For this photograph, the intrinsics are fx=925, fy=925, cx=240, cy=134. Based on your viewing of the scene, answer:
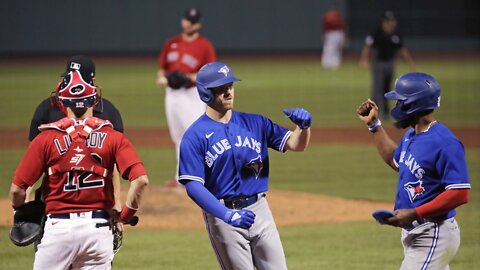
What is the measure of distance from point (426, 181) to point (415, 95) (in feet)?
1.76

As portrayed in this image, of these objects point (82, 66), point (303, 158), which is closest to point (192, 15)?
point (303, 158)

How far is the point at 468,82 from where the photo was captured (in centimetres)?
3225

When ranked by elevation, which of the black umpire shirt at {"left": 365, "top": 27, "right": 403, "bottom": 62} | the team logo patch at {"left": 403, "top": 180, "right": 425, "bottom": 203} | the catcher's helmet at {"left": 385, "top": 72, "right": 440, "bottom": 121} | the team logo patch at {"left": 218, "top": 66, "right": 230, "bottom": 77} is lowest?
the black umpire shirt at {"left": 365, "top": 27, "right": 403, "bottom": 62}

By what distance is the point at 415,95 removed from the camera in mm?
5734

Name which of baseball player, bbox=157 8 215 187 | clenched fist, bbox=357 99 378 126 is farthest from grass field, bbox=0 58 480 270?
clenched fist, bbox=357 99 378 126

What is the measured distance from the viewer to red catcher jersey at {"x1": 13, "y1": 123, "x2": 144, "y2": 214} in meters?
5.62

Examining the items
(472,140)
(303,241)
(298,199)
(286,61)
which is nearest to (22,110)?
(472,140)

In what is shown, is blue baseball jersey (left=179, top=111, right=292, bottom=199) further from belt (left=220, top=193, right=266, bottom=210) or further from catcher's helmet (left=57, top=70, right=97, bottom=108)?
catcher's helmet (left=57, top=70, right=97, bottom=108)

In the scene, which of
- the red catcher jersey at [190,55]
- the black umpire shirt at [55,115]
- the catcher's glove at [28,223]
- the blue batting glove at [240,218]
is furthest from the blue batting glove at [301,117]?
the red catcher jersey at [190,55]

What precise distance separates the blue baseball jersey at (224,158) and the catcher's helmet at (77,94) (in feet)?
2.18

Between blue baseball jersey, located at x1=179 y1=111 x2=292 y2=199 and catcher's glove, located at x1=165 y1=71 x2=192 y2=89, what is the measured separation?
20.5 ft

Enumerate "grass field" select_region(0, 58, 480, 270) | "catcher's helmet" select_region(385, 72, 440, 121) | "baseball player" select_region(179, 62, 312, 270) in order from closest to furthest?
1. "catcher's helmet" select_region(385, 72, 440, 121)
2. "baseball player" select_region(179, 62, 312, 270)
3. "grass field" select_region(0, 58, 480, 270)

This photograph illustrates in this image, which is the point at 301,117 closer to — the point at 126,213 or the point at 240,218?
the point at 240,218

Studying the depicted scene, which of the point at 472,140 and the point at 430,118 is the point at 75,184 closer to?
the point at 430,118
